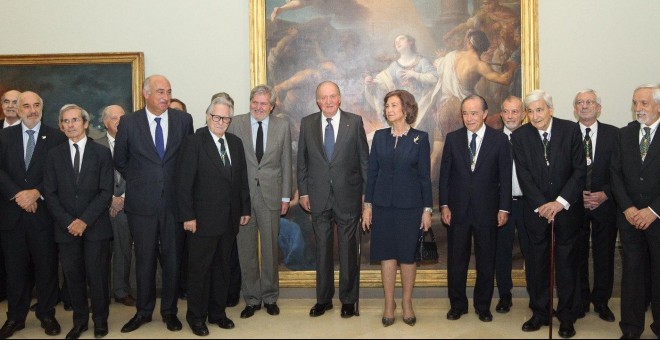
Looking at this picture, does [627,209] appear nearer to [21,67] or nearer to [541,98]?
[541,98]

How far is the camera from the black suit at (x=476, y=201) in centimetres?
507

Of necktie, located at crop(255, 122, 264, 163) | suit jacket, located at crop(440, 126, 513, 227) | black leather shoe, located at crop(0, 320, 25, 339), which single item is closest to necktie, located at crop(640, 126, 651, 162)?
suit jacket, located at crop(440, 126, 513, 227)

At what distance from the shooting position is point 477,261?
5.20 m

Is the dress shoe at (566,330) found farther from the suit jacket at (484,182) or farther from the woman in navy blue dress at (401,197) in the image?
the woman in navy blue dress at (401,197)

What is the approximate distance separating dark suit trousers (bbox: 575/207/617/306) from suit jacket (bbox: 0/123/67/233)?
4.47 m

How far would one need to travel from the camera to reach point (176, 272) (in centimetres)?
500

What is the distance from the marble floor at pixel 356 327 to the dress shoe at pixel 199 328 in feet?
0.17

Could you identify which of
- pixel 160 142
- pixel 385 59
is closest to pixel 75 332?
pixel 160 142

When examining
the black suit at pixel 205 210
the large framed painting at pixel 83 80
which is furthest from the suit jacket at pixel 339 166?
the large framed painting at pixel 83 80

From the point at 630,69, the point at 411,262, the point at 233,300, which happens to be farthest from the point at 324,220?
the point at 630,69

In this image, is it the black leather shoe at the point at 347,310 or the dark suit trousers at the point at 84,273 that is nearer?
the dark suit trousers at the point at 84,273

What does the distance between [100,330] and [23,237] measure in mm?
993

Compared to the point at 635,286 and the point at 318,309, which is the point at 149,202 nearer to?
the point at 318,309

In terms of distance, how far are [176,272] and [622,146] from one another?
3614 mm
